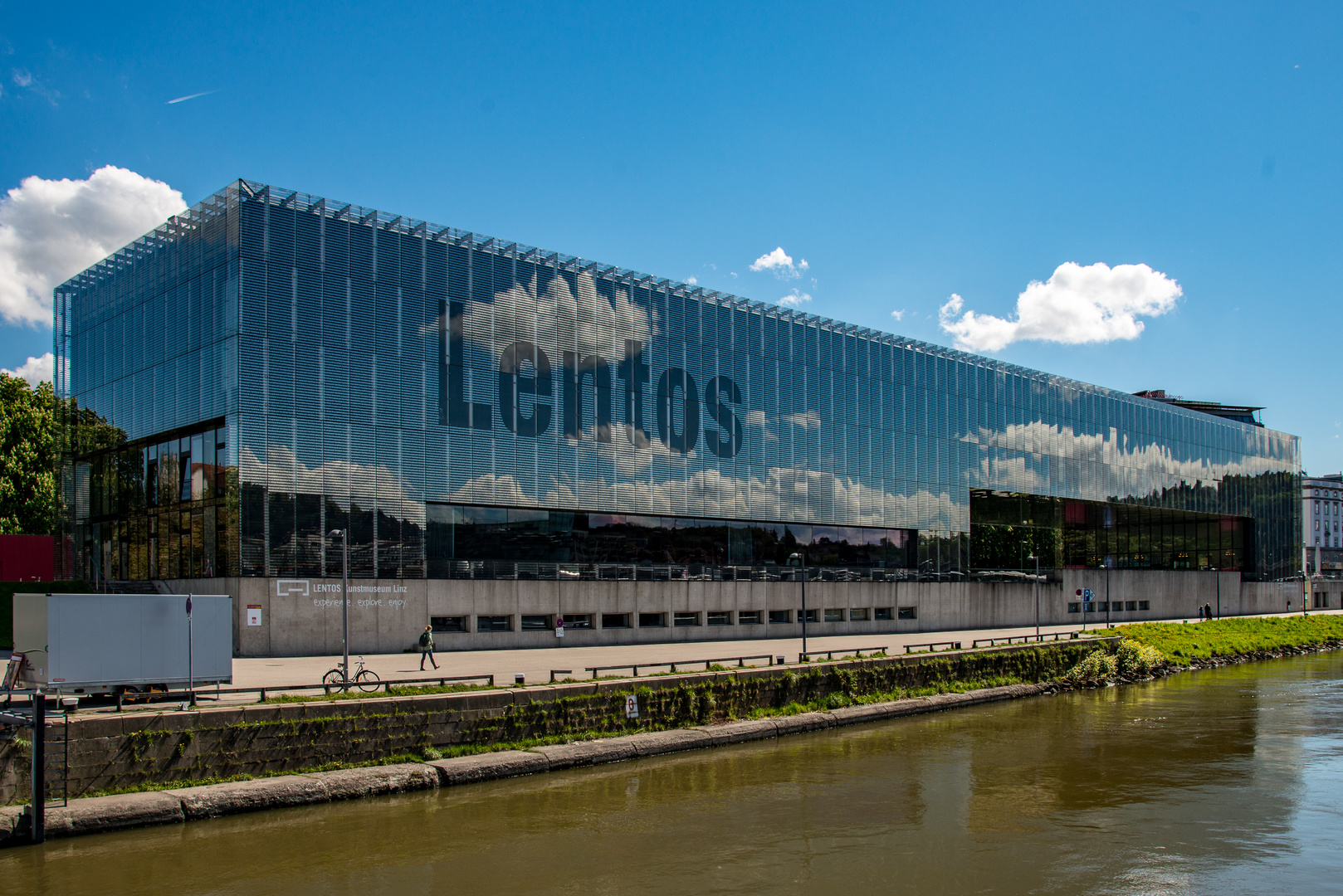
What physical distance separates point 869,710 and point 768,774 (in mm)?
10081

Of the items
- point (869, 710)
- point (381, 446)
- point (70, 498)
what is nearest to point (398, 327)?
point (381, 446)

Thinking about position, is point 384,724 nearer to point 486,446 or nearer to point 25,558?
point 486,446

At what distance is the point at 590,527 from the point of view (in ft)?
169

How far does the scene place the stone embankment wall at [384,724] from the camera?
20.4 metres

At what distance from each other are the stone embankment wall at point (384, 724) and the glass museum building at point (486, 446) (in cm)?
1516

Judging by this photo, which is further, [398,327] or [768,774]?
[398,327]

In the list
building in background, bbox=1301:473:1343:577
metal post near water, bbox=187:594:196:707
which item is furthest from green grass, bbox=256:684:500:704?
building in background, bbox=1301:473:1343:577

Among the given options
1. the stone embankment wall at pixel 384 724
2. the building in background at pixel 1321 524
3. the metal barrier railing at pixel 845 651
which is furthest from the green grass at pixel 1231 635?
the building in background at pixel 1321 524

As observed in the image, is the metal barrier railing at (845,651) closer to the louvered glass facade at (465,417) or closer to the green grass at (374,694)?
the louvered glass facade at (465,417)

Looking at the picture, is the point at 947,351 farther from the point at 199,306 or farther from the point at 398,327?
the point at 199,306

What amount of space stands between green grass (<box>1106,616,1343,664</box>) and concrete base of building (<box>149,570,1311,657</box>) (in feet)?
31.0

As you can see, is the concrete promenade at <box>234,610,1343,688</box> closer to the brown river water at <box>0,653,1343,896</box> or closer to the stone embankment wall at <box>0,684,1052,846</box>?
the stone embankment wall at <box>0,684,1052,846</box>

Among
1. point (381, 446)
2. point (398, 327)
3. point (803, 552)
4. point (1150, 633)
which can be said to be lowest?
point (1150, 633)

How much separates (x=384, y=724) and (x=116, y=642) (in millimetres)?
6436
